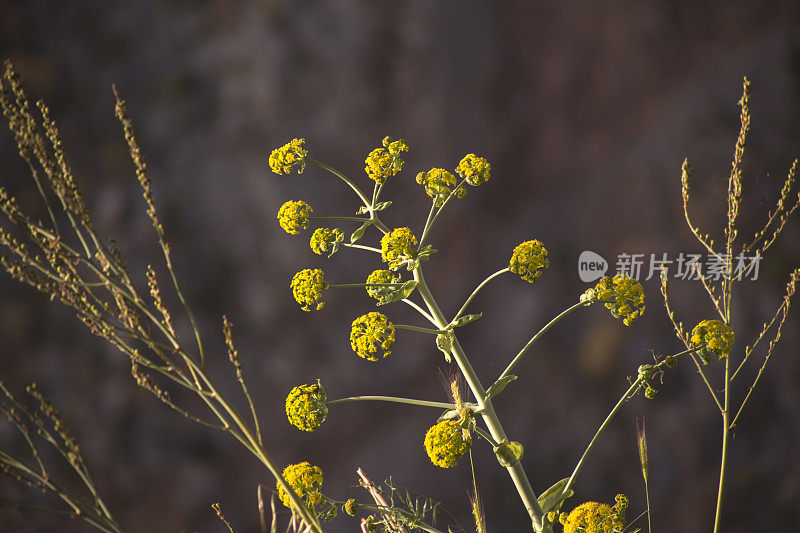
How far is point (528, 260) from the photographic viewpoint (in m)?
0.73

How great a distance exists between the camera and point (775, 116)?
163 cm

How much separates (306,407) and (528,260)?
28 centimetres

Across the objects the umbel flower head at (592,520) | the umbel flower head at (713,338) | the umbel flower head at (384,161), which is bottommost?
the umbel flower head at (592,520)

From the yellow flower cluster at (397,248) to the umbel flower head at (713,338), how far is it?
331 mm

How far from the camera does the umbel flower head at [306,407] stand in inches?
27.5

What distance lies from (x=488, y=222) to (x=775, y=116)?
0.73 m

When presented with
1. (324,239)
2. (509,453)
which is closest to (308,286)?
(324,239)

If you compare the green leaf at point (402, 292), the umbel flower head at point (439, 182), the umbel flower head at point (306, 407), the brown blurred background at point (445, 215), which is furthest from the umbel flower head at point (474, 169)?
the brown blurred background at point (445, 215)

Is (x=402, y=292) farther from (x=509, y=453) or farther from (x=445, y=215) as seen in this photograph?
(x=445, y=215)

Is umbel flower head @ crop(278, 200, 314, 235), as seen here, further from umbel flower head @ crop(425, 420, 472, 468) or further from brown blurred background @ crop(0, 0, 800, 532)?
brown blurred background @ crop(0, 0, 800, 532)

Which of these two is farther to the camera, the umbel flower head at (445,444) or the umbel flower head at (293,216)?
the umbel flower head at (293,216)

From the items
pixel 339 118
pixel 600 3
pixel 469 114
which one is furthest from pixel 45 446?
pixel 600 3

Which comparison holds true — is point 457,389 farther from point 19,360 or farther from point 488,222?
point 19,360

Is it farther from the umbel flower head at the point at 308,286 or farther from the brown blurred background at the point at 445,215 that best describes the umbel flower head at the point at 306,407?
the brown blurred background at the point at 445,215
